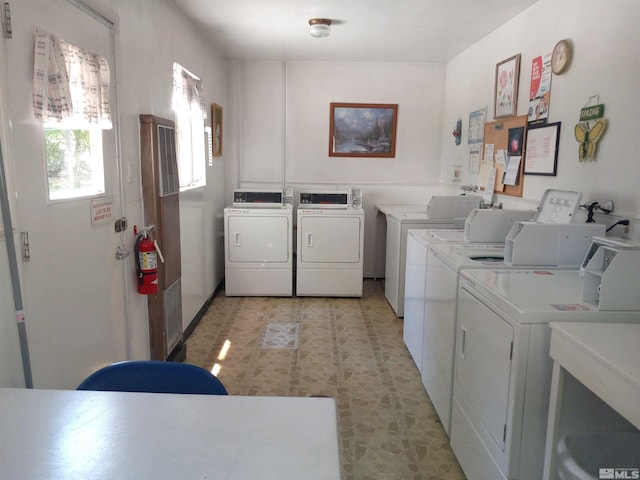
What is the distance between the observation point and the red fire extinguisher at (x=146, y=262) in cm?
258

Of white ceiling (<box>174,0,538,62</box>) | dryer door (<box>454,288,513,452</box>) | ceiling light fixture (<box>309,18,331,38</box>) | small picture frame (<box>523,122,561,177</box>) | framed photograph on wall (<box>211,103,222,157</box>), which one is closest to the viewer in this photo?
dryer door (<box>454,288,513,452</box>)

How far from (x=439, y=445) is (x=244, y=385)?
3.93ft

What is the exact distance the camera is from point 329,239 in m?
4.66

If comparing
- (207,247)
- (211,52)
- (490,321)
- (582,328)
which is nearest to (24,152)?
(490,321)

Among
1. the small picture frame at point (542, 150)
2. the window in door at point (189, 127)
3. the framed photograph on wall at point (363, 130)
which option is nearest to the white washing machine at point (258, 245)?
the window in door at point (189, 127)

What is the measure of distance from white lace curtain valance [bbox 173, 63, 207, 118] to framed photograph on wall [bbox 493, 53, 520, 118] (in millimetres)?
2386

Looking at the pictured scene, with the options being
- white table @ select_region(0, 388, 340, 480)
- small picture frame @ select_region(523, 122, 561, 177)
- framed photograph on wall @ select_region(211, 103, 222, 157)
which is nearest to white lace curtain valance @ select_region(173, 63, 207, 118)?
framed photograph on wall @ select_region(211, 103, 222, 157)

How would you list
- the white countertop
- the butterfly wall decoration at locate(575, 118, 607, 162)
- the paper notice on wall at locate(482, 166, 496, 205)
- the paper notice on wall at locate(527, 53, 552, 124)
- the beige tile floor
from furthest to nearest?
1. the paper notice on wall at locate(482, 166, 496, 205)
2. the paper notice on wall at locate(527, 53, 552, 124)
3. the butterfly wall decoration at locate(575, 118, 607, 162)
4. the beige tile floor
5. the white countertop

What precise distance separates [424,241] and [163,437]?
7.35 ft

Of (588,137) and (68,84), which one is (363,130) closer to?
(588,137)

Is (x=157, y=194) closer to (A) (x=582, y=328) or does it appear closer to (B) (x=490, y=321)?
(B) (x=490, y=321)

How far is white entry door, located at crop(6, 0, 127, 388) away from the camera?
5.28 feet

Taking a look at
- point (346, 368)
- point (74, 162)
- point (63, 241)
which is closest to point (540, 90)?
point (346, 368)

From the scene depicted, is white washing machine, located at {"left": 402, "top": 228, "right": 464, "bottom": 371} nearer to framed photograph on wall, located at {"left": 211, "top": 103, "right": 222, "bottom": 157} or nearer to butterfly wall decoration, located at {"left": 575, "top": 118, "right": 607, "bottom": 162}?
butterfly wall decoration, located at {"left": 575, "top": 118, "right": 607, "bottom": 162}
